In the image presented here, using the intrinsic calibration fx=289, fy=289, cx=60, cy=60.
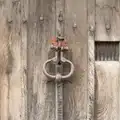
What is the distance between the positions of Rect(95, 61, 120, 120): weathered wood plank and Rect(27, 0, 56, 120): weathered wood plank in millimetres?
189

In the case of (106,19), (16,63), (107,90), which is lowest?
(107,90)

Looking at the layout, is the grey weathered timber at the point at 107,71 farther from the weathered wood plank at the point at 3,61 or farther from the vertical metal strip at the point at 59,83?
the weathered wood plank at the point at 3,61

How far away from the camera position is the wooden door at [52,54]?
116 cm

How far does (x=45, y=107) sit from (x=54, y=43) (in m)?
0.26

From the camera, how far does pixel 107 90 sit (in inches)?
46.3

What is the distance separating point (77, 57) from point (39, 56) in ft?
0.50

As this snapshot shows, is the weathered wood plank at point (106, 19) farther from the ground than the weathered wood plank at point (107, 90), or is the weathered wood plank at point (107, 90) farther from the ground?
the weathered wood plank at point (106, 19)

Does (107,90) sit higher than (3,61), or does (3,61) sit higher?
(3,61)

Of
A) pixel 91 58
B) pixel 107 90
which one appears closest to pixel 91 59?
pixel 91 58

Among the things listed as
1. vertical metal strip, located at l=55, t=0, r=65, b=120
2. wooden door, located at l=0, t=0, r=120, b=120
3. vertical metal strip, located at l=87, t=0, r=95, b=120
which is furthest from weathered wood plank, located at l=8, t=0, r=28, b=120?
vertical metal strip, located at l=87, t=0, r=95, b=120

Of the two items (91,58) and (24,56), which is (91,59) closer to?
(91,58)

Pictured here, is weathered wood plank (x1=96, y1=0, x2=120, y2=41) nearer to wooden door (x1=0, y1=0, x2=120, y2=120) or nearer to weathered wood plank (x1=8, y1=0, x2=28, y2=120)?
wooden door (x1=0, y1=0, x2=120, y2=120)

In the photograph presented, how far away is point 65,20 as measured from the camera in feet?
3.82

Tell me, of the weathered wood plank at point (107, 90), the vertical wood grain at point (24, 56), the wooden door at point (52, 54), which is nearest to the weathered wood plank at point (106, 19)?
the wooden door at point (52, 54)
